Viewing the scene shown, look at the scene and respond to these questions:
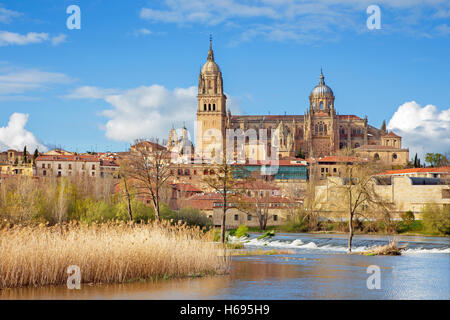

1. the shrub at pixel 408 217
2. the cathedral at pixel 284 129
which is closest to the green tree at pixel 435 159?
the cathedral at pixel 284 129

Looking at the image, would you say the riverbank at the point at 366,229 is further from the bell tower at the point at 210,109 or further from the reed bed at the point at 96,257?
the bell tower at the point at 210,109

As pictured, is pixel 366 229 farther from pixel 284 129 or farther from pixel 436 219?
pixel 284 129

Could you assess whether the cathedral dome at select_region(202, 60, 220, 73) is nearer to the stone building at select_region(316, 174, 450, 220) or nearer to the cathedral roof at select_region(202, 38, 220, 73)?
the cathedral roof at select_region(202, 38, 220, 73)

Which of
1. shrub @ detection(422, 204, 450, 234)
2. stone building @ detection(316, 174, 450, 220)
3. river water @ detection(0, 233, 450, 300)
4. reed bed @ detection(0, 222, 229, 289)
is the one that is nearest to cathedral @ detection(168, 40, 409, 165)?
stone building @ detection(316, 174, 450, 220)

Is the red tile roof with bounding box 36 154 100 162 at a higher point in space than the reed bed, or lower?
higher

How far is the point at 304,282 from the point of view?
58.3 feet

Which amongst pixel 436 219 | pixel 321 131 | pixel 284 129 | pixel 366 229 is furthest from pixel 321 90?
pixel 366 229

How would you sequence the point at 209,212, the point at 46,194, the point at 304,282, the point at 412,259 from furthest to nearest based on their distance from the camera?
the point at 209,212, the point at 46,194, the point at 412,259, the point at 304,282

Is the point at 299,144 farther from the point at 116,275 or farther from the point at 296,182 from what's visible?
the point at 116,275

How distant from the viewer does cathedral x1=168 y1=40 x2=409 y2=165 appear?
130m

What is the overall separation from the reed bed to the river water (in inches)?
14.9

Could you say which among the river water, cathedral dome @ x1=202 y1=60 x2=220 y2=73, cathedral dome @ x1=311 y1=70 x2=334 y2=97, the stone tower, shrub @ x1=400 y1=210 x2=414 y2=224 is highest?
cathedral dome @ x1=202 y1=60 x2=220 y2=73
